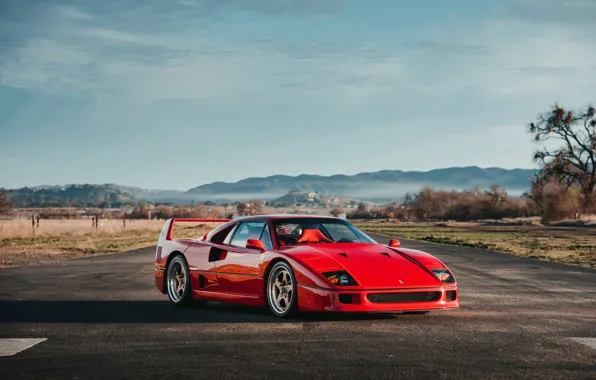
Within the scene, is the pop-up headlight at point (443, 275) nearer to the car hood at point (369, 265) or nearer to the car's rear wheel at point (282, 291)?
the car hood at point (369, 265)

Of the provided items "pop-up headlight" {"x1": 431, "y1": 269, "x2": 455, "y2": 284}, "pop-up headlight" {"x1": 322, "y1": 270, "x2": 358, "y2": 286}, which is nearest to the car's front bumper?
"pop-up headlight" {"x1": 322, "y1": 270, "x2": 358, "y2": 286}

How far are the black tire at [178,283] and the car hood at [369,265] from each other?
7.20 ft

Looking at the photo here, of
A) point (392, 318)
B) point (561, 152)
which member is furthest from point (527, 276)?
point (561, 152)

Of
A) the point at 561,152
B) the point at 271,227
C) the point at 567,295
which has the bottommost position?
the point at 567,295

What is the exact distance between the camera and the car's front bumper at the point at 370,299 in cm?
1063

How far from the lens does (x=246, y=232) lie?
41.7ft

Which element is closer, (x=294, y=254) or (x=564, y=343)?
(x=564, y=343)

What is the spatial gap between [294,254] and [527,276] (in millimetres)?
9714

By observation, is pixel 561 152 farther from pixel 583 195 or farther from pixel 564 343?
pixel 564 343

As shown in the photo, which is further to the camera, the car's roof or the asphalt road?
the car's roof

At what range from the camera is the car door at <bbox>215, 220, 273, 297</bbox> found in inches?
470

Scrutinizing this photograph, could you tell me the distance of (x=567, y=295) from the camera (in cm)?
1488

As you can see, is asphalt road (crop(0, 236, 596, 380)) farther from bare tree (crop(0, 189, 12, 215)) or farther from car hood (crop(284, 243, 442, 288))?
bare tree (crop(0, 189, 12, 215))

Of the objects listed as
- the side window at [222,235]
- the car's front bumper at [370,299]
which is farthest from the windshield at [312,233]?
the car's front bumper at [370,299]
